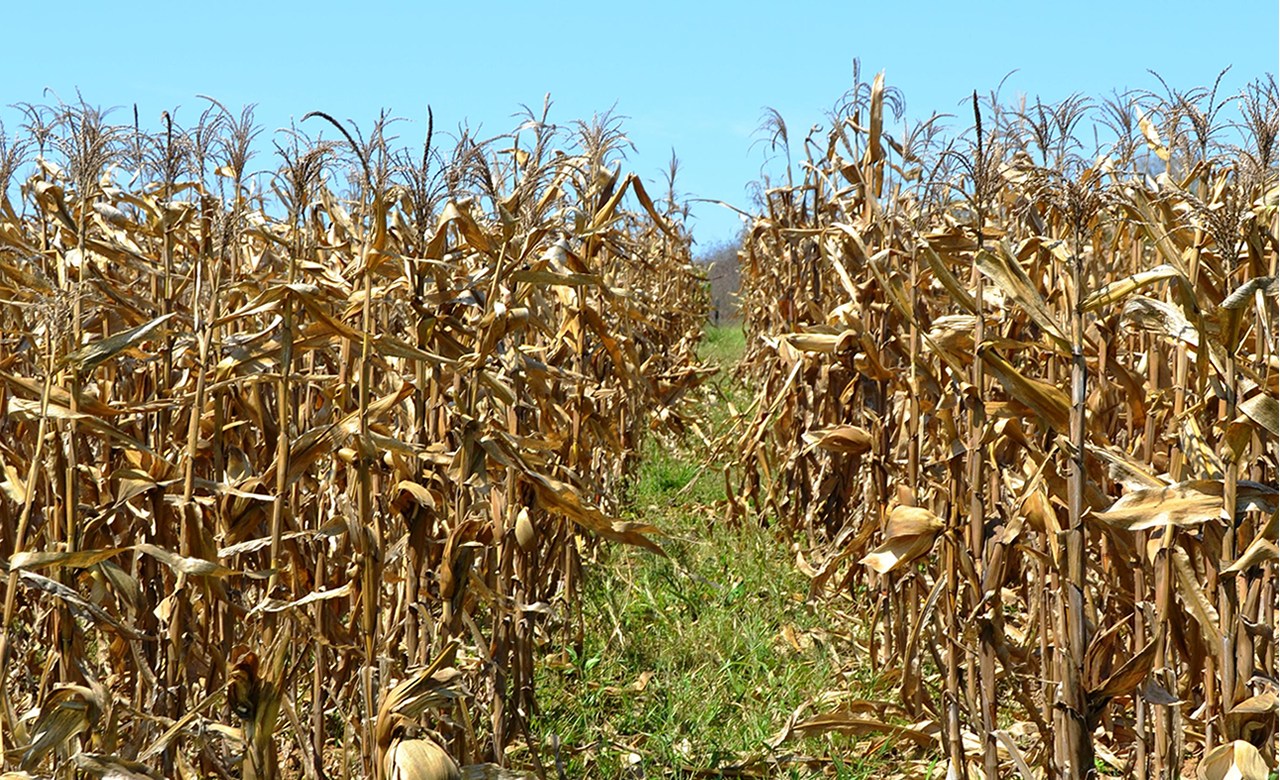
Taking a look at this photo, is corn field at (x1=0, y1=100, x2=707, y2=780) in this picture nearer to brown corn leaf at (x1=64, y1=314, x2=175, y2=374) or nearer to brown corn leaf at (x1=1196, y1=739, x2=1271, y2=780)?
brown corn leaf at (x1=64, y1=314, x2=175, y2=374)

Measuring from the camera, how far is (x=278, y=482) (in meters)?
2.16

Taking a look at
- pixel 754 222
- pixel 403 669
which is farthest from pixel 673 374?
pixel 403 669

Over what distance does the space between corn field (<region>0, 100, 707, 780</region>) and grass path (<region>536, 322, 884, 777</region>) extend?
304 millimetres

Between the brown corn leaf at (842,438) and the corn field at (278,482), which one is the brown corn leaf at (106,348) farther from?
the brown corn leaf at (842,438)

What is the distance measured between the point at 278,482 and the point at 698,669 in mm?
1832

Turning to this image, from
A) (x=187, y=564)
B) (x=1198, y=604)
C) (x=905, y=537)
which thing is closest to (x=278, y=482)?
(x=187, y=564)

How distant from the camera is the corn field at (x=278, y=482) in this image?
210cm

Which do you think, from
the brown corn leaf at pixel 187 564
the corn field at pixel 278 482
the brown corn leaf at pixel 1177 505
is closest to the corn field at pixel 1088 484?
the brown corn leaf at pixel 1177 505

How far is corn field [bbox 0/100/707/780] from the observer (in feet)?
6.89

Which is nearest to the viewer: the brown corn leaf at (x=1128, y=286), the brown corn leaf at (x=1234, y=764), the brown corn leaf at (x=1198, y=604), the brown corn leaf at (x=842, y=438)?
the brown corn leaf at (x=1234, y=764)

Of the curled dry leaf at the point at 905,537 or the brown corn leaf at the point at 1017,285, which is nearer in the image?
the brown corn leaf at the point at 1017,285

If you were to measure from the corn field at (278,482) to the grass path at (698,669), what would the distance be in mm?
304

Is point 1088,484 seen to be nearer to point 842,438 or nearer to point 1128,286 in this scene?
point 1128,286

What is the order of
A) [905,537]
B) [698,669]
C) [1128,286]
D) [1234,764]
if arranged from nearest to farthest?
[1234,764] → [1128,286] → [905,537] → [698,669]
